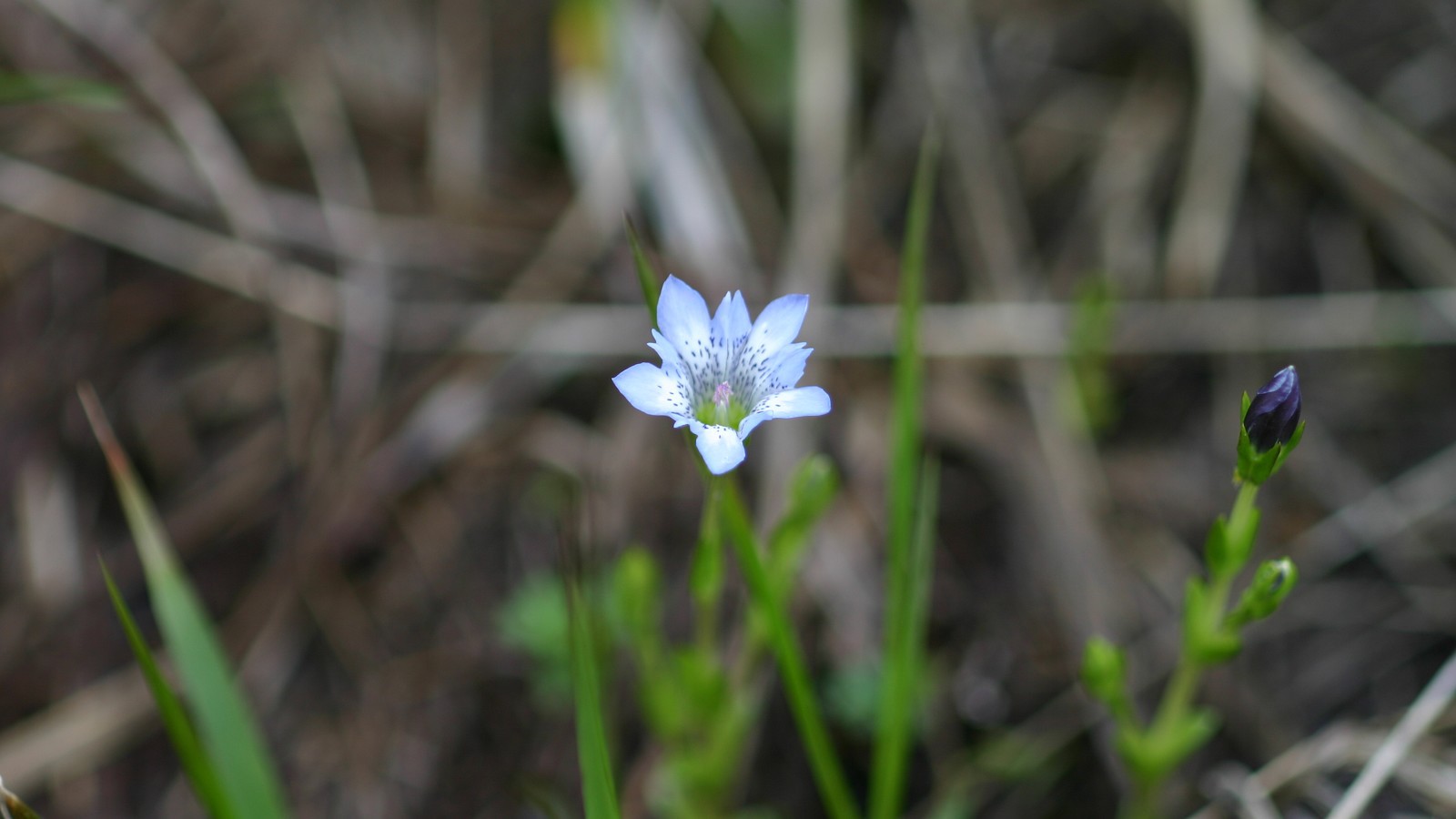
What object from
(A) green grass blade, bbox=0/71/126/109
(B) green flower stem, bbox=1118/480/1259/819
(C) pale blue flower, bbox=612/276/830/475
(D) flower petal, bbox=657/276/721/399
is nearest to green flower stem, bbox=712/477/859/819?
(C) pale blue flower, bbox=612/276/830/475

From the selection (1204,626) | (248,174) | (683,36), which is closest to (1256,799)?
(1204,626)

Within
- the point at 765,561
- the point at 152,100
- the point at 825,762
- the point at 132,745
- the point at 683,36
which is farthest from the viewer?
the point at 683,36

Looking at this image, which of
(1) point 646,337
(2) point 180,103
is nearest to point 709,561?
(1) point 646,337

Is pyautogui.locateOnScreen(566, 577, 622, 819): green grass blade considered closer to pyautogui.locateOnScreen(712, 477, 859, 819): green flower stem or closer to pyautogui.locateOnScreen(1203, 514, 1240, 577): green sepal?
pyautogui.locateOnScreen(712, 477, 859, 819): green flower stem

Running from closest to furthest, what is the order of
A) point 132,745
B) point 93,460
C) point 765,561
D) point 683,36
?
point 765,561 → point 132,745 → point 93,460 → point 683,36

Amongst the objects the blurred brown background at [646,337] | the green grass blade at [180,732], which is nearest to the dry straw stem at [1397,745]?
the blurred brown background at [646,337]

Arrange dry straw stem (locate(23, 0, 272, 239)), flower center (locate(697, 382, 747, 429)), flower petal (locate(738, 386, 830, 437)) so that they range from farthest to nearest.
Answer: dry straw stem (locate(23, 0, 272, 239))
flower center (locate(697, 382, 747, 429))
flower petal (locate(738, 386, 830, 437))

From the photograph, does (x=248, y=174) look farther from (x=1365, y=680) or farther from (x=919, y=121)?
(x=1365, y=680)

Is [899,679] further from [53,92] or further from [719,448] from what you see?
[53,92]
